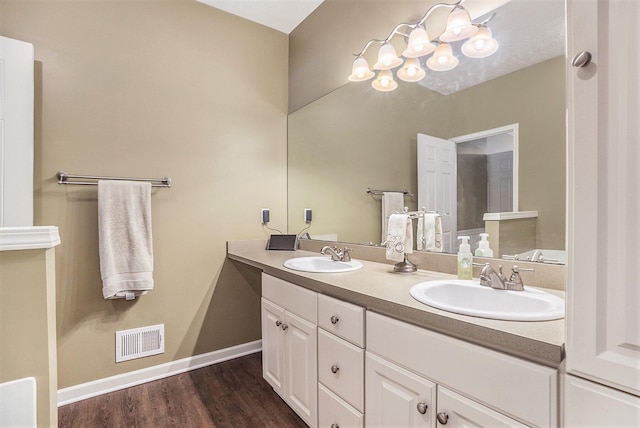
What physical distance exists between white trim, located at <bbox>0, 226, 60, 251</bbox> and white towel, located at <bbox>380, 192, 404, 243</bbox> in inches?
60.4

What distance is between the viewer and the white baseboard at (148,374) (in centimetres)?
190

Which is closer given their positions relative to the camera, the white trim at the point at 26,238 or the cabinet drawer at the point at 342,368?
the white trim at the point at 26,238

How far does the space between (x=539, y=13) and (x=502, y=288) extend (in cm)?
111

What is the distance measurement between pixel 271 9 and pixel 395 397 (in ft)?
8.60

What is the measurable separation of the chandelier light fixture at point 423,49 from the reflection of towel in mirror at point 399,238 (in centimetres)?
80

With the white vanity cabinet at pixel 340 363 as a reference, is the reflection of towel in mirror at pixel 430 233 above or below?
above

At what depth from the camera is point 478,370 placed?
0.85 m

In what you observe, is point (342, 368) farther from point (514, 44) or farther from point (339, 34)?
point (339, 34)

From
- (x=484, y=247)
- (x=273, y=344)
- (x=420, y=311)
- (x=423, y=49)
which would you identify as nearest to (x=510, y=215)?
(x=484, y=247)

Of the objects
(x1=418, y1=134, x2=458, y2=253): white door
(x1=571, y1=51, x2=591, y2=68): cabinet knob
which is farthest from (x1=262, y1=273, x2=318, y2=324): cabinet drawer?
(x1=571, y1=51, x2=591, y2=68): cabinet knob

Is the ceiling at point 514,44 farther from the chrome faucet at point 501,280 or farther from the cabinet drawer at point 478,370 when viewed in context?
the cabinet drawer at point 478,370

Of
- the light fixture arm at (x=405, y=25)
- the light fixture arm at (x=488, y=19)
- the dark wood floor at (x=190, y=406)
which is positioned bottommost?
the dark wood floor at (x=190, y=406)

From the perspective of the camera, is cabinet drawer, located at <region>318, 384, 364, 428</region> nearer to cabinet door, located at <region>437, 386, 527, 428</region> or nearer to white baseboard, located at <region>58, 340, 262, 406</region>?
cabinet door, located at <region>437, 386, 527, 428</region>

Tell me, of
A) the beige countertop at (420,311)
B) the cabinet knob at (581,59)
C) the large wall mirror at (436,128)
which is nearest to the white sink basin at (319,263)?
the beige countertop at (420,311)
